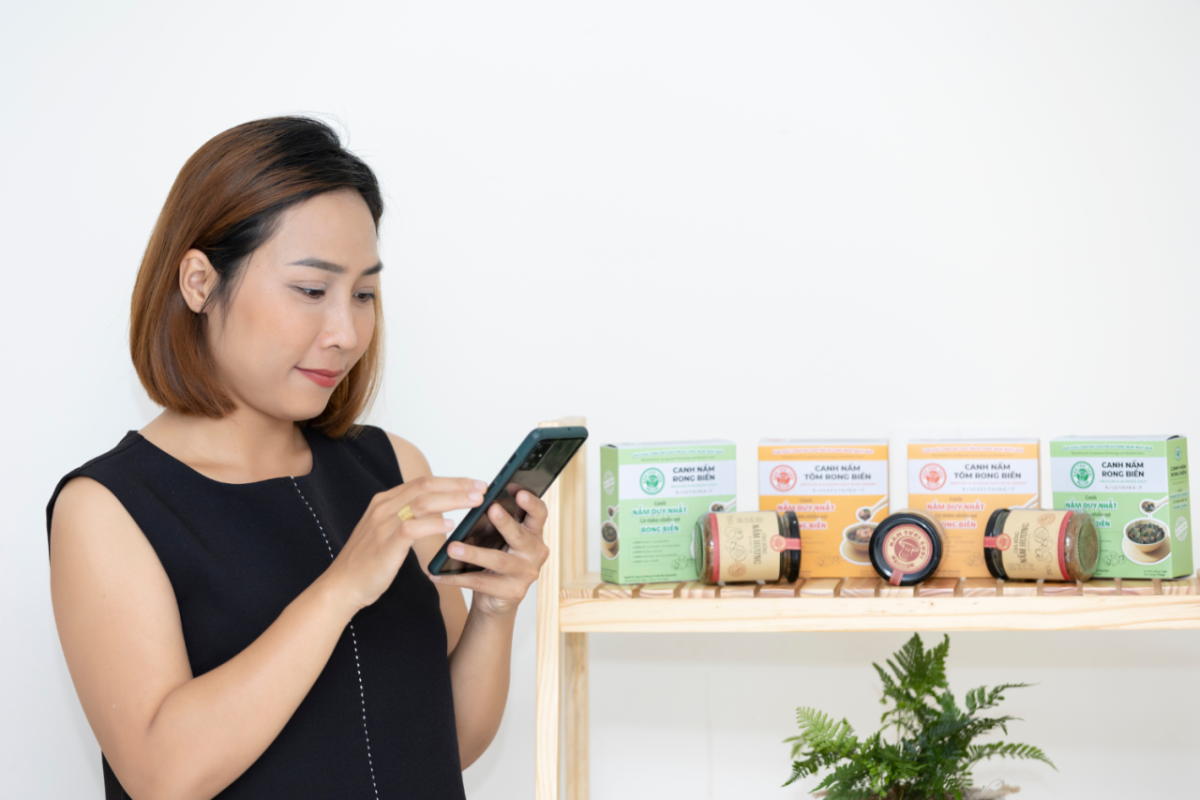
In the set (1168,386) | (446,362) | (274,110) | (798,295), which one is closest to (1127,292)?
(1168,386)

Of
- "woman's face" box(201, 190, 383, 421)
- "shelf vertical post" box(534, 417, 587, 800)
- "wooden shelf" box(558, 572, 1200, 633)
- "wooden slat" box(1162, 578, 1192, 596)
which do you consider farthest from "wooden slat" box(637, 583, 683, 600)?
"wooden slat" box(1162, 578, 1192, 596)

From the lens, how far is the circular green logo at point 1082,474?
1.15 metres

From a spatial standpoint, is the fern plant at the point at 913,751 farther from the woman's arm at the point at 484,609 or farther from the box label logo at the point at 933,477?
the woman's arm at the point at 484,609

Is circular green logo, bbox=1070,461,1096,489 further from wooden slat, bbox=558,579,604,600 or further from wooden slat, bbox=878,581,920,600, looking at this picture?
wooden slat, bbox=558,579,604,600

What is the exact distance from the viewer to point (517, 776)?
64.9 inches

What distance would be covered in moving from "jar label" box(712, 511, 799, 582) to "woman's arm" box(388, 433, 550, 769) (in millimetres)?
224

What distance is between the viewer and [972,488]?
119 cm

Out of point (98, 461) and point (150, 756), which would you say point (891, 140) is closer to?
point (98, 461)

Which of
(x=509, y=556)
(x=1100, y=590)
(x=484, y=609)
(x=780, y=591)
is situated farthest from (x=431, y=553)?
(x=1100, y=590)

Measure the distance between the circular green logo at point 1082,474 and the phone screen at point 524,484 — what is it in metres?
0.63

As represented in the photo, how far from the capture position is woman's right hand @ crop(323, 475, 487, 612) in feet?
2.84

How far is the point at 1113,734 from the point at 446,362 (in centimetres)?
126

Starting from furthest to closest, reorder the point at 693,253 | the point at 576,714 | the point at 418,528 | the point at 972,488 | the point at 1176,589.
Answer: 1. the point at 693,253
2. the point at 576,714
3. the point at 972,488
4. the point at 1176,589
5. the point at 418,528

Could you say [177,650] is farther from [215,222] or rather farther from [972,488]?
[972,488]
